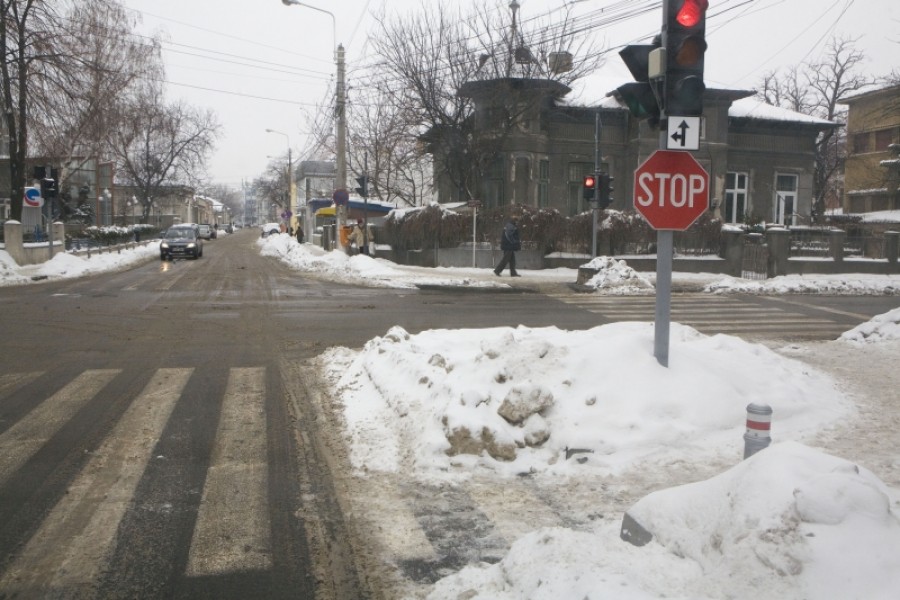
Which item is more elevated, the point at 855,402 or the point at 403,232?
the point at 403,232

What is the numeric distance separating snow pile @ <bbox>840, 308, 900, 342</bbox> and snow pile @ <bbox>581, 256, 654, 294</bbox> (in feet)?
29.2

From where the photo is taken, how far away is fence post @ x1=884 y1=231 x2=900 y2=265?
24.9m

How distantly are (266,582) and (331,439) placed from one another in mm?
2459

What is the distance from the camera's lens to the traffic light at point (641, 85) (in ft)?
21.6

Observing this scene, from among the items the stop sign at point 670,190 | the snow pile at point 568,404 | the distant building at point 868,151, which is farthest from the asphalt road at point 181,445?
the distant building at point 868,151

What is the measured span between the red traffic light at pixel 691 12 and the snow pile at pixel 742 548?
14.0ft

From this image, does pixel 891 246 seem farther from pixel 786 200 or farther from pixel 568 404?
pixel 568 404

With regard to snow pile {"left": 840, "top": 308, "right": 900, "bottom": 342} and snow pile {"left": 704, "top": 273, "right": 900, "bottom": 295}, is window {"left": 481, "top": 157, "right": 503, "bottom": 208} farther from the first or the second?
snow pile {"left": 840, "top": 308, "right": 900, "bottom": 342}

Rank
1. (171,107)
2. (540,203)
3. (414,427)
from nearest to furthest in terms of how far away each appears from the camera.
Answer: (414,427), (540,203), (171,107)

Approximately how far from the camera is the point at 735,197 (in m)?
35.9

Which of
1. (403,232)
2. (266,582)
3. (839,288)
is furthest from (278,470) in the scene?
(403,232)

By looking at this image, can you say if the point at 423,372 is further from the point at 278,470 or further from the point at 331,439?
the point at 278,470

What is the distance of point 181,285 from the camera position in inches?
805

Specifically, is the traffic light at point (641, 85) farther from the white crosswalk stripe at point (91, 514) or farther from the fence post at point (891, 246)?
the fence post at point (891, 246)
